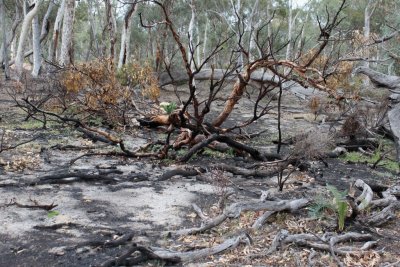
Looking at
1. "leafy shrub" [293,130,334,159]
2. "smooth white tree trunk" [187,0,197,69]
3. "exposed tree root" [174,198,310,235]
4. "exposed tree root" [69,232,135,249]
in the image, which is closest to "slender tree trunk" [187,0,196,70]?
"smooth white tree trunk" [187,0,197,69]

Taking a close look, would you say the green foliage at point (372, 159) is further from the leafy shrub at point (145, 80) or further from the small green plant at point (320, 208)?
the leafy shrub at point (145, 80)

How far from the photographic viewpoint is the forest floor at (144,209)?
13.4 ft

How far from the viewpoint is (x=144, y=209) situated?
17.8ft

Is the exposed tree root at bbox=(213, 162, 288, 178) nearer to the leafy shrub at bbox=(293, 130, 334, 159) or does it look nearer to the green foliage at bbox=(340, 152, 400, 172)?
the leafy shrub at bbox=(293, 130, 334, 159)

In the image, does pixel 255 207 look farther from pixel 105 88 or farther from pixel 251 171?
pixel 105 88

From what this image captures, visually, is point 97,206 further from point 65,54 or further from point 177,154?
point 65,54

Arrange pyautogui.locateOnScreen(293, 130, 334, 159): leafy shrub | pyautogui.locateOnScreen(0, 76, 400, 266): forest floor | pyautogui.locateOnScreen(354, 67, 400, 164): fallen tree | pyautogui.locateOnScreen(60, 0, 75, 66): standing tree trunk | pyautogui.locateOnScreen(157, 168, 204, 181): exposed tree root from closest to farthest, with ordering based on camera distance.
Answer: pyautogui.locateOnScreen(0, 76, 400, 266): forest floor, pyautogui.locateOnScreen(157, 168, 204, 181): exposed tree root, pyautogui.locateOnScreen(293, 130, 334, 159): leafy shrub, pyautogui.locateOnScreen(354, 67, 400, 164): fallen tree, pyautogui.locateOnScreen(60, 0, 75, 66): standing tree trunk

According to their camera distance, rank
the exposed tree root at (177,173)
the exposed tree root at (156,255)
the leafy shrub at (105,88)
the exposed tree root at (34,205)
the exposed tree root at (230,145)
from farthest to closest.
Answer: the leafy shrub at (105,88) → the exposed tree root at (230,145) → the exposed tree root at (177,173) → the exposed tree root at (34,205) → the exposed tree root at (156,255)

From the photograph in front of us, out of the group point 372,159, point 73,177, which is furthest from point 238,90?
point 73,177

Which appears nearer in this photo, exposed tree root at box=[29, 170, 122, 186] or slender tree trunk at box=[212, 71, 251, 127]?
exposed tree root at box=[29, 170, 122, 186]

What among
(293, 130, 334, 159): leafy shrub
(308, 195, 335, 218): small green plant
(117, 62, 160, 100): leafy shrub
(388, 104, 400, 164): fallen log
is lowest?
(308, 195, 335, 218): small green plant

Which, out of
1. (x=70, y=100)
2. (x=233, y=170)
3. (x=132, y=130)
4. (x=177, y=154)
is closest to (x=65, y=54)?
(x=70, y=100)

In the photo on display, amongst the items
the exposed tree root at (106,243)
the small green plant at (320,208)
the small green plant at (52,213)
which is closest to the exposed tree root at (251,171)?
the small green plant at (320,208)

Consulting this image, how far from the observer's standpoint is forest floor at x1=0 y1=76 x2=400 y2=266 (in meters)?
4.10
